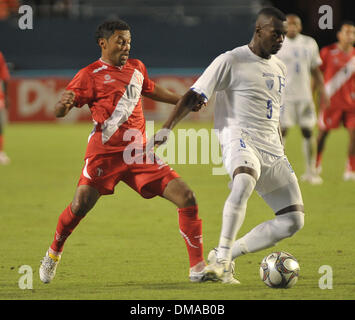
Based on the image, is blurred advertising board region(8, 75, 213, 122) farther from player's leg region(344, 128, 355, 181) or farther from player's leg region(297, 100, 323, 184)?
player's leg region(297, 100, 323, 184)

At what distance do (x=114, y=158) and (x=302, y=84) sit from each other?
21.8 feet

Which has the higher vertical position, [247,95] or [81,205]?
[247,95]

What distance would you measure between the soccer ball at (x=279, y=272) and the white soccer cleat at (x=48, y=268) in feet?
5.27

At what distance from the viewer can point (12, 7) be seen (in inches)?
1038

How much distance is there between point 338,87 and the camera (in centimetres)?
1293

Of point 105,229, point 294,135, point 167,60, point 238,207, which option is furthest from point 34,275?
point 167,60

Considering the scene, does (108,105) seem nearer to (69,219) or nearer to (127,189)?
(69,219)

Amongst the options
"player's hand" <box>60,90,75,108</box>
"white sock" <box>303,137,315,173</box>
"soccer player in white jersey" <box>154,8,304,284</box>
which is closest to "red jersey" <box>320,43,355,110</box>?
"white sock" <box>303,137,315,173</box>

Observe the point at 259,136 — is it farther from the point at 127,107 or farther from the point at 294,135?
the point at 294,135

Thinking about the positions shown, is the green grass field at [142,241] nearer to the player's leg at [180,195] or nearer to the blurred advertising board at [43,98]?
the player's leg at [180,195]

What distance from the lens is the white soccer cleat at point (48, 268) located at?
6121 millimetres

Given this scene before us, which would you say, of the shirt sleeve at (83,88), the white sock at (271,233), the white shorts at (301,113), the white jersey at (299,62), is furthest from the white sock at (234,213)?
the white shorts at (301,113)

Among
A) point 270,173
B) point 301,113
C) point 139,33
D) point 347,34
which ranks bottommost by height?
point 270,173

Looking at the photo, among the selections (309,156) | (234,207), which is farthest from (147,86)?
(309,156)
